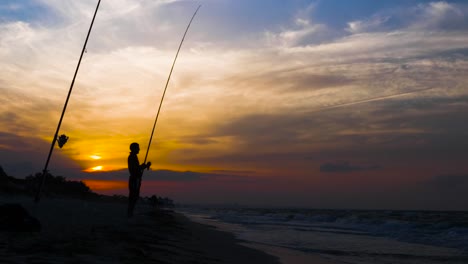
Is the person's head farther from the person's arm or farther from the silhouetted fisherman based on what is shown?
the person's arm

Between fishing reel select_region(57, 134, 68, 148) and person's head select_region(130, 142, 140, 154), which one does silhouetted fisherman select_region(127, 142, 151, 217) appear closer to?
person's head select_region(130, 142, 140, 154)

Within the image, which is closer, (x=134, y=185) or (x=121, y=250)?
(x=121, y=250)

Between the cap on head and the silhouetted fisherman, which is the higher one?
the cap on head

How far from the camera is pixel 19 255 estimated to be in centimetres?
455

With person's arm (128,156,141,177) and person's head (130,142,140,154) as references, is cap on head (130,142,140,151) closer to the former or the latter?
person's head (130,142,140,154)

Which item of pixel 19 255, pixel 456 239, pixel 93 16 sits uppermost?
pixel 93 16

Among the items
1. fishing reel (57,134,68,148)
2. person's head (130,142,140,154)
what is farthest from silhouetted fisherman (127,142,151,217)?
fishing reel (57,134,68,148)

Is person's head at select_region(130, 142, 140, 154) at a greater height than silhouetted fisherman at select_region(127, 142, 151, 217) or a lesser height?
greater

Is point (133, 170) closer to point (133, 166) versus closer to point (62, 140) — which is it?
point (133, 166)

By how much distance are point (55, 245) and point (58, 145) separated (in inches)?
321

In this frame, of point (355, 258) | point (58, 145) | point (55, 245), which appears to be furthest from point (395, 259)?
point (58, 145)

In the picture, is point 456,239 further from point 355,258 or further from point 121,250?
point 121,250

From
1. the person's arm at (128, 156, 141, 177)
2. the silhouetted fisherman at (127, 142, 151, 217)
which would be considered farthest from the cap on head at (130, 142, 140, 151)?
the person's arm at (128, 156, 141, 177)

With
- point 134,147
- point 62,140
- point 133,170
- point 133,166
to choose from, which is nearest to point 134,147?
point 134,147
